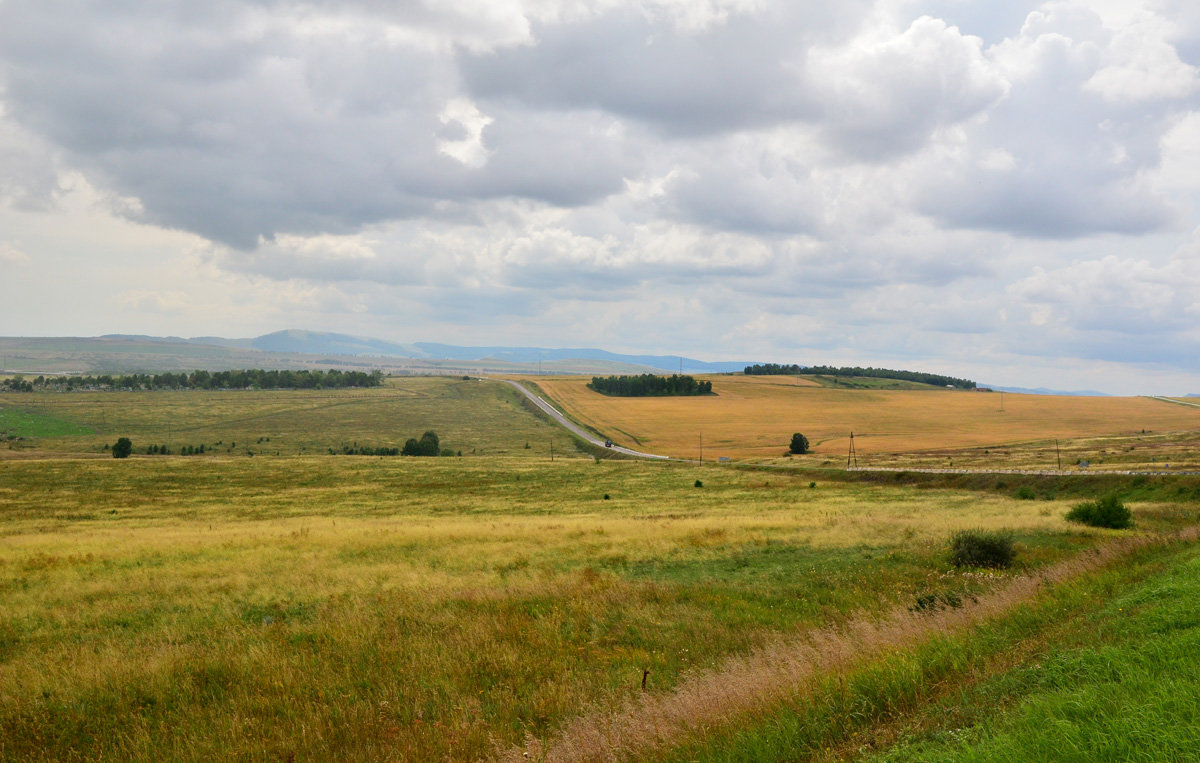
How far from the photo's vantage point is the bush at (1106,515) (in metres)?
23.3

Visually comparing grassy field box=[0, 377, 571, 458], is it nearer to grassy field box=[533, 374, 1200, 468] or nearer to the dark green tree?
the dark green tree

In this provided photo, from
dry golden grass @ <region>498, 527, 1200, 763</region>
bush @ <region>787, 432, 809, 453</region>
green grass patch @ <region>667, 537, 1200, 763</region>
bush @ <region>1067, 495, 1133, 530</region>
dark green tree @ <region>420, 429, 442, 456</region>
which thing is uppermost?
green grass patch @ <region>667, 537, 1200, 763</region>

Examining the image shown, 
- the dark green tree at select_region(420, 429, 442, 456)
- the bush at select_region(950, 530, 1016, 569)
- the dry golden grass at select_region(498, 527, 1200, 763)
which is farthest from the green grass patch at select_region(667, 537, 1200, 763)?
the dark green tree at select_region(420, 429, 442, 456)

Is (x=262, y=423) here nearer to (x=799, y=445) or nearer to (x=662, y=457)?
(x=662, y=457)

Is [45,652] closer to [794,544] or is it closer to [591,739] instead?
[591,739]

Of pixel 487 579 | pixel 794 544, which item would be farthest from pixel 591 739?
pixel 794 544

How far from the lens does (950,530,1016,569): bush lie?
1688 cm

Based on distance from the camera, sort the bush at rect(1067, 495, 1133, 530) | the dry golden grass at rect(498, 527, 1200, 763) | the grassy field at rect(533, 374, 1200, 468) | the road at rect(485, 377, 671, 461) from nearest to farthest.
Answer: the dry golden grass at rect(498, 527, 1200, 763) → the bush at rect(1067, 495, 1133, 530) → the grassy field at rect(533, 374, 1200, 468) → the road at rect(485, 377, 671, 461)

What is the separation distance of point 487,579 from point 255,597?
5909mm

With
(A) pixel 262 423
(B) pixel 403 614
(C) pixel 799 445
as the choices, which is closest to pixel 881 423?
(C) pixel 799 445

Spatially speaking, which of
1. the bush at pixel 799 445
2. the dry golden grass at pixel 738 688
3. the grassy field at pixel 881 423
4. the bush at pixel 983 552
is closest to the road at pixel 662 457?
the grassy field at pixel 881 423

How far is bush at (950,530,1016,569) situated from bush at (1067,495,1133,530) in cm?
929

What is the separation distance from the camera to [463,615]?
13.0 m

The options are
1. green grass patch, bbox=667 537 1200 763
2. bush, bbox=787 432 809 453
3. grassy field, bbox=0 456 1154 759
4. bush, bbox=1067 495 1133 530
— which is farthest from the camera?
bush, bbox=787 432 809 453
